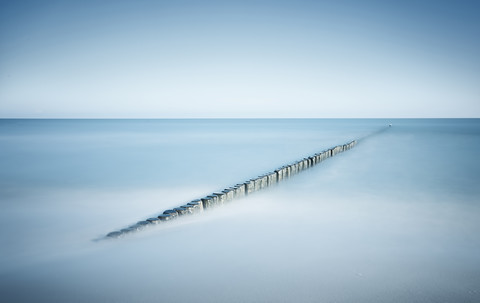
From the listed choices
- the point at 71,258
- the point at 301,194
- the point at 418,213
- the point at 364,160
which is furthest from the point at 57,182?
the point at 364,160

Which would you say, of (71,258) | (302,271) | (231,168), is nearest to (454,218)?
(302,271)

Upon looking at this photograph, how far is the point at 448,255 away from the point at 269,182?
173 inches

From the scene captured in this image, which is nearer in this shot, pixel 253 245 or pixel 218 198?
pixel 253 245

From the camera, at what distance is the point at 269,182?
25.1 ft

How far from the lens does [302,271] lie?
3.36 m

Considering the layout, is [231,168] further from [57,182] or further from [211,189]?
[57,182]

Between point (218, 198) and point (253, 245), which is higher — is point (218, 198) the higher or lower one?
the higher one

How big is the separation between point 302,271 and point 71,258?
2930 millimetres

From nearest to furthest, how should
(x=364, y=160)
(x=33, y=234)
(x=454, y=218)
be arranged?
(x=33, y=234)
(x=454, y=218)
(x=364, y=160)

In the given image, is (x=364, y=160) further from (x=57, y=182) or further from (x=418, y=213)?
(x=57, y=182)

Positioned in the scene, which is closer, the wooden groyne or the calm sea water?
the calm sea water

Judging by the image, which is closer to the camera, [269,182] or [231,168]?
[269,182]

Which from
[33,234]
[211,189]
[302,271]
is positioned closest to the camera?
[302,271]

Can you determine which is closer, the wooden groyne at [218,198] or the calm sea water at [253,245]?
the calm sea water at [253,245]
